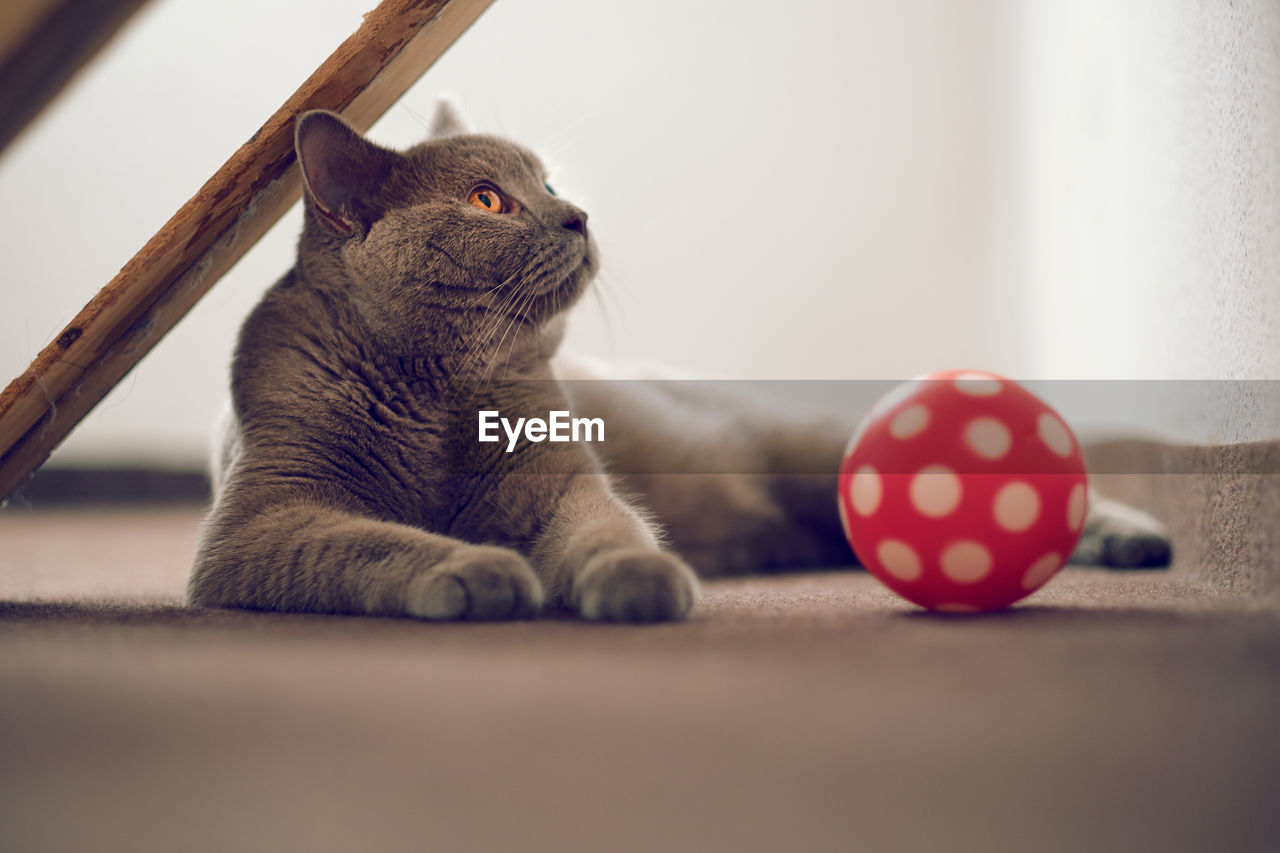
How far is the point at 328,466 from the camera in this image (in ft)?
3.96

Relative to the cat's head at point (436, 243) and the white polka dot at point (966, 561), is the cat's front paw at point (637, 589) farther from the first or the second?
the cat's head at point (436, 243)

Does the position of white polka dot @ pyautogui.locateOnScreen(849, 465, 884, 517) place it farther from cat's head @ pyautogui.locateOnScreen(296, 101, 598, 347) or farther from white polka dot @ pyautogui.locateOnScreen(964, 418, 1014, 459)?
cat's head @ pyautogui.locateOnScreen(296, 101, 598, 347)

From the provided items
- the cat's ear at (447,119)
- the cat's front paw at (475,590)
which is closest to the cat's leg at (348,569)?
the cat's front paw at (475,590)

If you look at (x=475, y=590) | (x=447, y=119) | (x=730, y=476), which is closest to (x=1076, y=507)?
(x=475, y=590)

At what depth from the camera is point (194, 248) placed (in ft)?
3.69

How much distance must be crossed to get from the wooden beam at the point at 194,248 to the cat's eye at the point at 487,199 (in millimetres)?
167

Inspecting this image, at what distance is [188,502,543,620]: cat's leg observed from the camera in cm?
97

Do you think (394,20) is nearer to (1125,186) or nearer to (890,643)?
(890,643)

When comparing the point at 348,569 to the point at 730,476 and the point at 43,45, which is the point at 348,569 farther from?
the point at 730,476

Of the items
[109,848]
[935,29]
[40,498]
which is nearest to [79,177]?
[40,498]

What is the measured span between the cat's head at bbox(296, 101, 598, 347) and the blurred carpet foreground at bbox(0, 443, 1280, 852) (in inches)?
21.5

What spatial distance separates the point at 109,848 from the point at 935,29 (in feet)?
11.0

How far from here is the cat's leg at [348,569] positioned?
974mm
